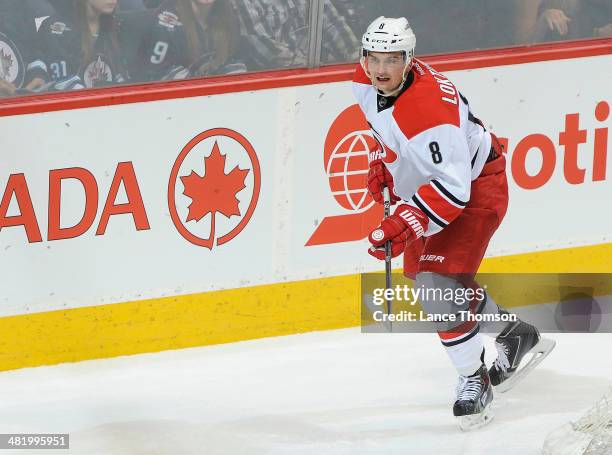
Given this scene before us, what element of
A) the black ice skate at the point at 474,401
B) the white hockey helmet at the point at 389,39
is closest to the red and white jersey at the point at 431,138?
the white hockey helmet at the point at 389,39

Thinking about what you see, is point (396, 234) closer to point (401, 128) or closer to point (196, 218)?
point (401, 128)

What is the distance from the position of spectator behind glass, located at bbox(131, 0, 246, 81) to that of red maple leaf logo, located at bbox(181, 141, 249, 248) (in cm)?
32

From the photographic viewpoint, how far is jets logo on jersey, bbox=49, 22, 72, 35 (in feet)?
15.0

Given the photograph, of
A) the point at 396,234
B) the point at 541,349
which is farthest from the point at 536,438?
the point at 396,234

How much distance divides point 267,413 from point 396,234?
36.7 inches

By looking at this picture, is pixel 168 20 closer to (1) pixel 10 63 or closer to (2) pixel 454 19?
(1) pixel 10 63

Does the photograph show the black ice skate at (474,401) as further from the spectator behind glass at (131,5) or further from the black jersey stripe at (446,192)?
the spectator behind glass at (131,5)

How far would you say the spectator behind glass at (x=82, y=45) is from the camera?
4570 mm

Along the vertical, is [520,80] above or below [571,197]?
above

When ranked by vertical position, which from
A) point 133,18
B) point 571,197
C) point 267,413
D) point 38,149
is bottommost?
point 267,413

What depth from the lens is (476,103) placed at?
17.0 ft

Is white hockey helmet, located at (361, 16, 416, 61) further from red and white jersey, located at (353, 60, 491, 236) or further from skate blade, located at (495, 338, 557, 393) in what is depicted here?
skate blade, located at (495, 338, 557, 393)

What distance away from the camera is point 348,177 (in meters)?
5.03

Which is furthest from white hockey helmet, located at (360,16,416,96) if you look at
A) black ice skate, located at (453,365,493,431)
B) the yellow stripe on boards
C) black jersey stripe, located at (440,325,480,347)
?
the yellow stripe on boards
